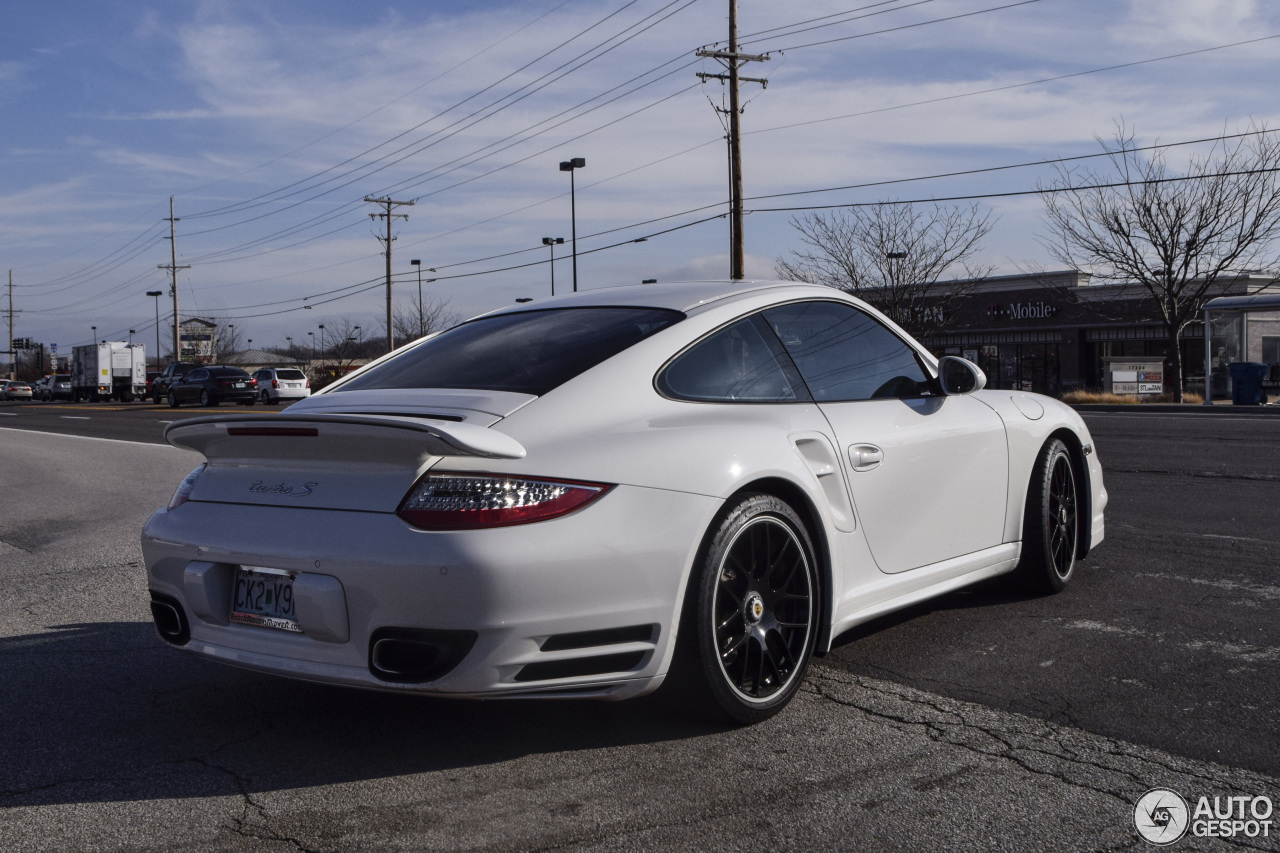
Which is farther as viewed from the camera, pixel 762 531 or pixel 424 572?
pixel 762 531

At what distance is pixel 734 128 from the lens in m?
29.1

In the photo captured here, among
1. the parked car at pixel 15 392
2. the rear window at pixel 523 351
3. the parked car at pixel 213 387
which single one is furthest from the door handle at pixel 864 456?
the parked car at pixel 15 392

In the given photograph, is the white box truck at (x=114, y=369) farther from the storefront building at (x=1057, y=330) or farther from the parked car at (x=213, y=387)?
the storefront building at (x=1057, y=330)

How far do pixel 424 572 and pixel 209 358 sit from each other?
4755 inches

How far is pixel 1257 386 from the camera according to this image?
28406 mm

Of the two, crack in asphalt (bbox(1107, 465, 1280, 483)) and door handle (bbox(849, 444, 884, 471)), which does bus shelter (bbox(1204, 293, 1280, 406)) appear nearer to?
crack in asphalt (bbox(1107, 465, 1280, 483))

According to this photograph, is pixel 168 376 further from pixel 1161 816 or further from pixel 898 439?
pixel 1161 816

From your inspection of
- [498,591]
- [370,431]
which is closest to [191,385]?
[370,431]

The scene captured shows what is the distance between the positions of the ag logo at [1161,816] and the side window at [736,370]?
67.8 inches

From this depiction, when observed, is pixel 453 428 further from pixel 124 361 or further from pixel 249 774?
pixel 124 361

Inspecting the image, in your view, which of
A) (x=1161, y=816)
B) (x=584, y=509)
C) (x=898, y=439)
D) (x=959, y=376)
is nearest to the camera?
(x=1161, y=816)

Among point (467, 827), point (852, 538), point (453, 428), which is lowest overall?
point (467, 827)

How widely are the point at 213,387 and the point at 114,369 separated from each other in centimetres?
2018

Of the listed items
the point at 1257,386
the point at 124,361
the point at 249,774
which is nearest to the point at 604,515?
the point at 249,774
